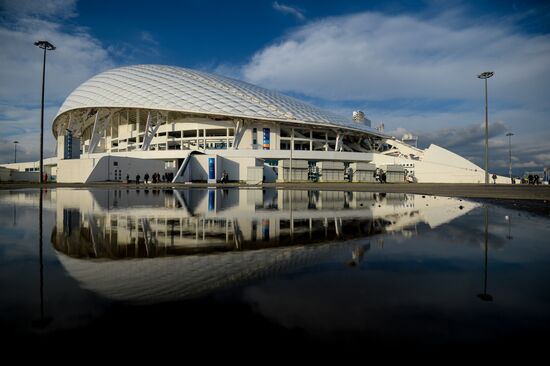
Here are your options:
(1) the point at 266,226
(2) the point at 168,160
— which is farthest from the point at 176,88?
(1) the point at 266,226

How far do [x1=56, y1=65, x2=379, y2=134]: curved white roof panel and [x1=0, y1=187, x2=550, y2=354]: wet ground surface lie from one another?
132 ft

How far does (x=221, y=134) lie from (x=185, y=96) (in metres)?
7.89

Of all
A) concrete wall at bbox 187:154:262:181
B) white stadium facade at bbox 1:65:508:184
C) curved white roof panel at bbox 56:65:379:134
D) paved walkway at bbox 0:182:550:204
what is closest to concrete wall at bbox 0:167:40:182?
white stadium facade at bbox 1:65:508:184

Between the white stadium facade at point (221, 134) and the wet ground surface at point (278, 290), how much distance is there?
33.5 metres

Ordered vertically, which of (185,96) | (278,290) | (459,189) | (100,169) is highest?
(185,96)

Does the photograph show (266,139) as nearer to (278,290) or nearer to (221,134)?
(221,134)

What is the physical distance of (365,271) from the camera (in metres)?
2.88

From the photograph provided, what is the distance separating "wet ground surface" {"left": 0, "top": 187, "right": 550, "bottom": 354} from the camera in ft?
5.41

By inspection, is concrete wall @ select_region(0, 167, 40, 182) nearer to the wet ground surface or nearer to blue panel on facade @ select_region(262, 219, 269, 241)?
blue panel on facade @ select_region(262, 219, 269, 241)

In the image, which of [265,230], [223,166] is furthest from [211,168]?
[265,230]

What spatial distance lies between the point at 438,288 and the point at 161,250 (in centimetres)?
299

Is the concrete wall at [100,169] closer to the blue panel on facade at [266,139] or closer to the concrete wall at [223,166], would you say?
the concrete wall at [223,166]

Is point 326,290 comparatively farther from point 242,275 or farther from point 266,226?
point 266,226

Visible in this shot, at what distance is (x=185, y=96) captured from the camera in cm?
4378
